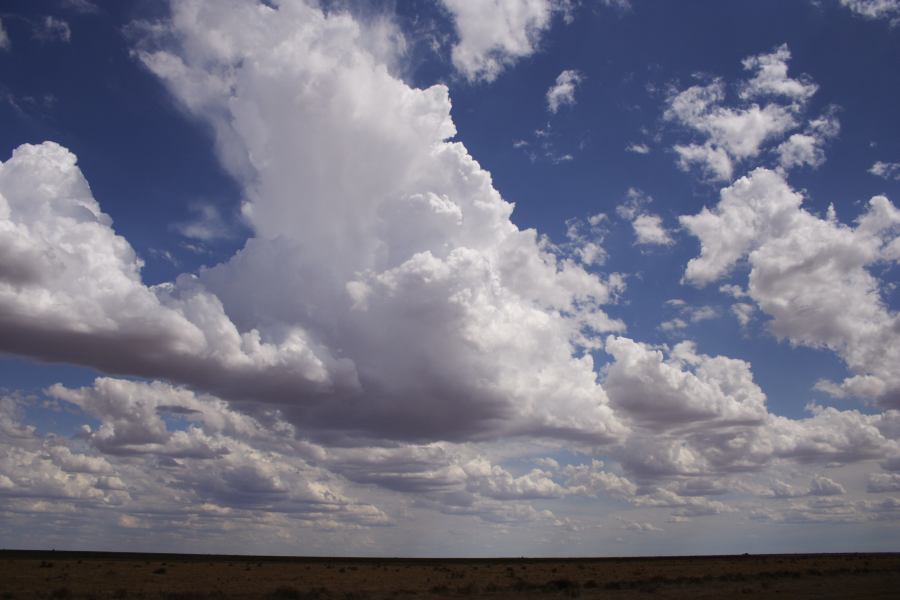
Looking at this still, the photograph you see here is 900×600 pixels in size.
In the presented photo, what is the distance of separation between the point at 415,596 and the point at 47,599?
2913 centimetres

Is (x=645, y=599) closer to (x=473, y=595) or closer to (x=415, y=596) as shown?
(x=473, y=595)

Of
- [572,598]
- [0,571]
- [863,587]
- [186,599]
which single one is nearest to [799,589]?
[863,587]

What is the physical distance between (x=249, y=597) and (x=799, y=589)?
4919 centimetres

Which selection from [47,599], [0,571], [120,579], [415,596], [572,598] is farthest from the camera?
[0,571]

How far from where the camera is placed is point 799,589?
60.1 m

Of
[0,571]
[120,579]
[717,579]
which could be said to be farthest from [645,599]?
[0,571]

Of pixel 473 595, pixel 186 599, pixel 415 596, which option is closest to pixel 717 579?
pixel 473 595

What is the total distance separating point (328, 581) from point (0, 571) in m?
40.6

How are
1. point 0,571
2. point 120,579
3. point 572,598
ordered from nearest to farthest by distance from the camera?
point 572,598, point 120,579, point 0,571

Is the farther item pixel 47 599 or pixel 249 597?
pixel 249 597

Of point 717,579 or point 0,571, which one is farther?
point 0,571

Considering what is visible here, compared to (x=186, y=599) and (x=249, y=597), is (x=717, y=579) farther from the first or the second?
(x=186, y=599)

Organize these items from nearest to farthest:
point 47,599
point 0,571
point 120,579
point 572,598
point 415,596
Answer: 1. point 47,599
2. point 572,598
3. point 415,596
4. point 120,579
5. point 0,571

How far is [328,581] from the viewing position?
254 ft
